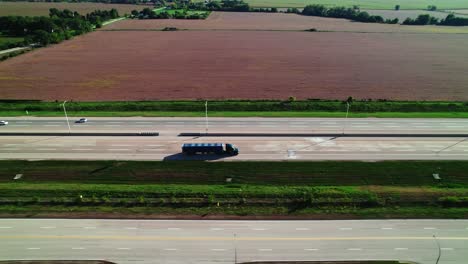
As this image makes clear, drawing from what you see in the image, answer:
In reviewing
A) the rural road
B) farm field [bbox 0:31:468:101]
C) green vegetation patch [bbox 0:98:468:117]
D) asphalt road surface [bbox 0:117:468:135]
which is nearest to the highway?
asphalt road surface [bbox 0:117:468:135]

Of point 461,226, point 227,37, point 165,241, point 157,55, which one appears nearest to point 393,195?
point 461,226

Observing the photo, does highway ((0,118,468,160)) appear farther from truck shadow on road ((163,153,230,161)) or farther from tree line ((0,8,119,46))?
tree line ((0,8,119,46))

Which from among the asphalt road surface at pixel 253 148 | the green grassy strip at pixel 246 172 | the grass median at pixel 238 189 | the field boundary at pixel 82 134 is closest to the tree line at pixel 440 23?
the asphalt road surface at pixel 253 148

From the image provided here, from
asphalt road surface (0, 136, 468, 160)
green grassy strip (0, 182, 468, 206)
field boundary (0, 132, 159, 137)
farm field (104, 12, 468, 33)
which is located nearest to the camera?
green grassy strip (0, 182, 468, 206)

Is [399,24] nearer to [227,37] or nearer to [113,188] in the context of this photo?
[227,37]

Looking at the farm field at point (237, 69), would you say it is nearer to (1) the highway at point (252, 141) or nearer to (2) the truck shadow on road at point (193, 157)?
(1) the highway at point (252, 141)

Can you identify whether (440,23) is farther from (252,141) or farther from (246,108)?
(252,141)

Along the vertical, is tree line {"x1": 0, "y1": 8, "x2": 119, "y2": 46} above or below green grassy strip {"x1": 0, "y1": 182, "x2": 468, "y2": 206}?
above

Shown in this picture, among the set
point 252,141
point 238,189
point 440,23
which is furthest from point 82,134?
point 440,23
